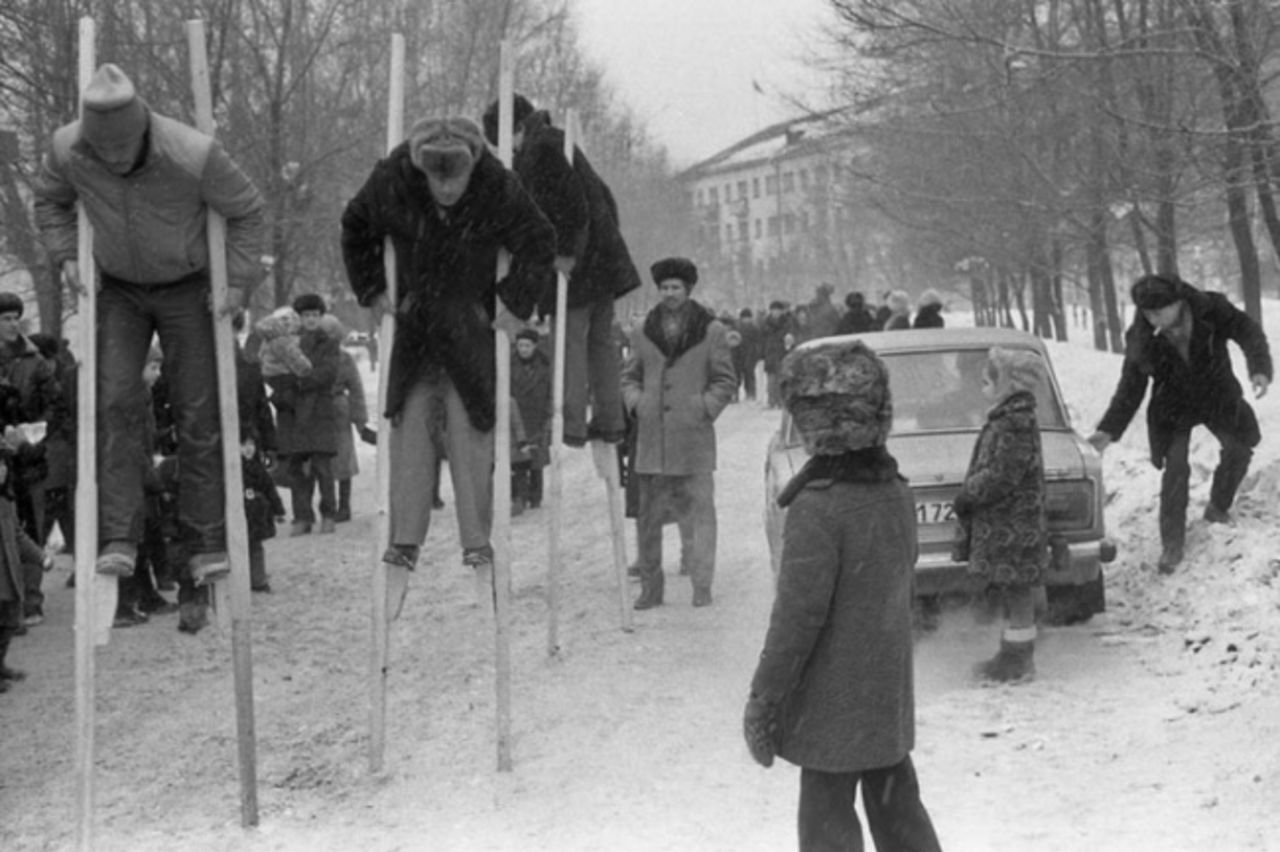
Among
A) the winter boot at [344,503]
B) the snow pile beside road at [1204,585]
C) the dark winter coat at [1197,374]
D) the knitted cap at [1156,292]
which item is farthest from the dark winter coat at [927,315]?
the knitted cap at [1156,292]

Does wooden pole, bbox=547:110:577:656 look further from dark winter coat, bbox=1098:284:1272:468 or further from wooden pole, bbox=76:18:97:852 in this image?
dark winter coat, bbox=1098:284:1272:468

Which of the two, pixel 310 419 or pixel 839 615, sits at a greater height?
pixel 310 419

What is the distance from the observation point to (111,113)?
6.43 meters

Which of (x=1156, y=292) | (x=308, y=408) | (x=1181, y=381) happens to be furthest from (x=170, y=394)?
(x=308, y=408)

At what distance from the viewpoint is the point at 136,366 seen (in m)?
6.97

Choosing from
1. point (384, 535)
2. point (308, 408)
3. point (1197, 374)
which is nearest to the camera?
point (384, 535)

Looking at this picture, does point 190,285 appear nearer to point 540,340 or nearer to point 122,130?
point 122,130

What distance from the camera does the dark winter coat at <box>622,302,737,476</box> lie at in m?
11.4

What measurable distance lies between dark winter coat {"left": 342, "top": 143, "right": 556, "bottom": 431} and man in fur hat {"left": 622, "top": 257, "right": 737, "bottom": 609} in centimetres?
387

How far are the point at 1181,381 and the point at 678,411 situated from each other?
3343 mm

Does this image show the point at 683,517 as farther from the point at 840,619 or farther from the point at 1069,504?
the point at 840,619

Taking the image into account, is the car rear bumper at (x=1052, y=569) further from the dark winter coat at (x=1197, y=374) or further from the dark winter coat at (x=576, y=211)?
the dark winter coat at (x=576, y=211)

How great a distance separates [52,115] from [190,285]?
12.1 m

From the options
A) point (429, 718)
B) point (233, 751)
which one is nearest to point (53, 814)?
point (233, 751)
